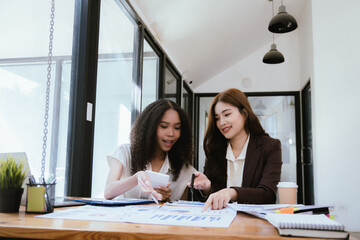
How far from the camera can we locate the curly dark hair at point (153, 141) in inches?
74.7

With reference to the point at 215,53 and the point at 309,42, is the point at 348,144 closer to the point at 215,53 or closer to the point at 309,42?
the point at 309,42

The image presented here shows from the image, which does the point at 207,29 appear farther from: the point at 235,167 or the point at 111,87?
the point at 235,167

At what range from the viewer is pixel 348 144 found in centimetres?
417

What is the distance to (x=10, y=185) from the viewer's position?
1038mm

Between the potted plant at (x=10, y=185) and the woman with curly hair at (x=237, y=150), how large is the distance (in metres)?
0.83

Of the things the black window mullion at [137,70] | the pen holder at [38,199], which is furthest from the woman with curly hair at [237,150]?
the black window mullion at [137,70]

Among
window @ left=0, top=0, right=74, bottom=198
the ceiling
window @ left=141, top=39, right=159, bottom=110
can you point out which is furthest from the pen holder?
window @ left=141, top=39, right=159, bottom=110

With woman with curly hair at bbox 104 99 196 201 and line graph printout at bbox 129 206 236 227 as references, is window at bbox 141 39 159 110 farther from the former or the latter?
line graph printout at bbox 129 206 236 227

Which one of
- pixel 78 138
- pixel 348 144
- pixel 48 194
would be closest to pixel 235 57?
pixel 348 144

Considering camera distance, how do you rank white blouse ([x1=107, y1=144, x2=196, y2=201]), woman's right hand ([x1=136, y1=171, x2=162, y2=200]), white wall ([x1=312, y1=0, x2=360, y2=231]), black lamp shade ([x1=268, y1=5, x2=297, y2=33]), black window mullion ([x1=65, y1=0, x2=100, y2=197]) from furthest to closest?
white wall ([x1=312, y1=0, x2=360, y2=231])
black lamp shade ([x1=268, y1=5, x2=297, y2=33])
black window mullion ([x1=65, y1=0, x2=100, y2=197])
white blouse ([x1=107, y1=144, x2=196, y2=201])
woman's right hand ([x1=136, y1=171, x2=162, y2=200])

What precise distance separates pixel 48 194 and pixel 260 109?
5686 millimetres

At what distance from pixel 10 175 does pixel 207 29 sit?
145 inches

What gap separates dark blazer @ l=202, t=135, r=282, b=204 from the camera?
5.20 ft

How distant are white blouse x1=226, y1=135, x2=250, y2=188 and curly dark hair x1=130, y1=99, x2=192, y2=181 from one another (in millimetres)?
259
